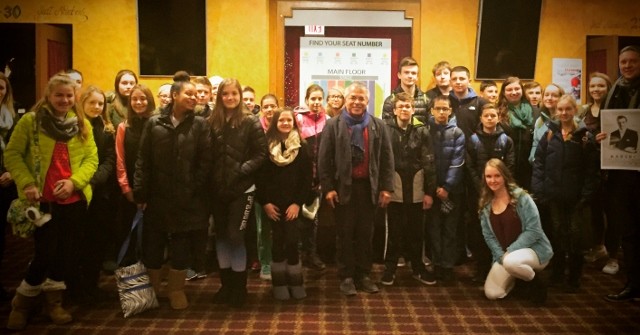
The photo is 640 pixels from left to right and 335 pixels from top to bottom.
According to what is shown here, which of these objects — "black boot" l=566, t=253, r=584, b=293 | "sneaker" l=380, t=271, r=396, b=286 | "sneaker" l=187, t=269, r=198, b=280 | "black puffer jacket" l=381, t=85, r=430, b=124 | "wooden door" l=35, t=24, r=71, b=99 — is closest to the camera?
"black boot" l=566, t=253, r=584, b=293

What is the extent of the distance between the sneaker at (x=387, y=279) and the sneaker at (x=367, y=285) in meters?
0.15

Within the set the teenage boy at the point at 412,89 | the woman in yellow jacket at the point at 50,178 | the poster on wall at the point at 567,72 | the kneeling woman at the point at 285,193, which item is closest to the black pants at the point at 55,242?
the woman in yellow jacket at the point at 50,178

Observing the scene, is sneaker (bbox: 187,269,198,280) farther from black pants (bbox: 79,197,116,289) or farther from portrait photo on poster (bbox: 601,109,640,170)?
portrait photo on poster (bbox: 601,109,640,170)

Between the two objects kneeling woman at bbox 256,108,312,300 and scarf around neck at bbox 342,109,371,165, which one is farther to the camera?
scarf around neck at bbox 342,109,371,165

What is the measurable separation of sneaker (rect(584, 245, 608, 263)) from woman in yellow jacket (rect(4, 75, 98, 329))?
4311 mm

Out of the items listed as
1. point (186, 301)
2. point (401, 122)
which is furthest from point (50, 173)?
point (401, 122)

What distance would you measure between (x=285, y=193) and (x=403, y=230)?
1090 mm

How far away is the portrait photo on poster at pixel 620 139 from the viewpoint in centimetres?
396

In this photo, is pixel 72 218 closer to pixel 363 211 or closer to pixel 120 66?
pixel 363 211

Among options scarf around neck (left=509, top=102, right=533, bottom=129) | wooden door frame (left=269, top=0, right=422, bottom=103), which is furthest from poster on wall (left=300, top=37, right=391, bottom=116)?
scarf around neck (left=509, top=102, right=533, bottom=129)

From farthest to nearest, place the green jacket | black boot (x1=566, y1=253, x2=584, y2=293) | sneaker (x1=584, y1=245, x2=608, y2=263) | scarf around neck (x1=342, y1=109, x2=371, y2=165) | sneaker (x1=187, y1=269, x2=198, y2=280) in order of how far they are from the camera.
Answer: sneaker (x1=584, y1=245, x2=608, y2=263) < sneaker (x1=187, y1=269, x2=198, y2=280) < black boot (x1=566, y1=253, x2=584, y2=293) < scarf around neck (x1=342, y1=109, x2=371, y2=165) < the green jacket

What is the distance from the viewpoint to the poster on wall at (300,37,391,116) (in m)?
6.40

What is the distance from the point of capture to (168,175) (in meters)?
3.70

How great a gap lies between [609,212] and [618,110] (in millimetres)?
1289
